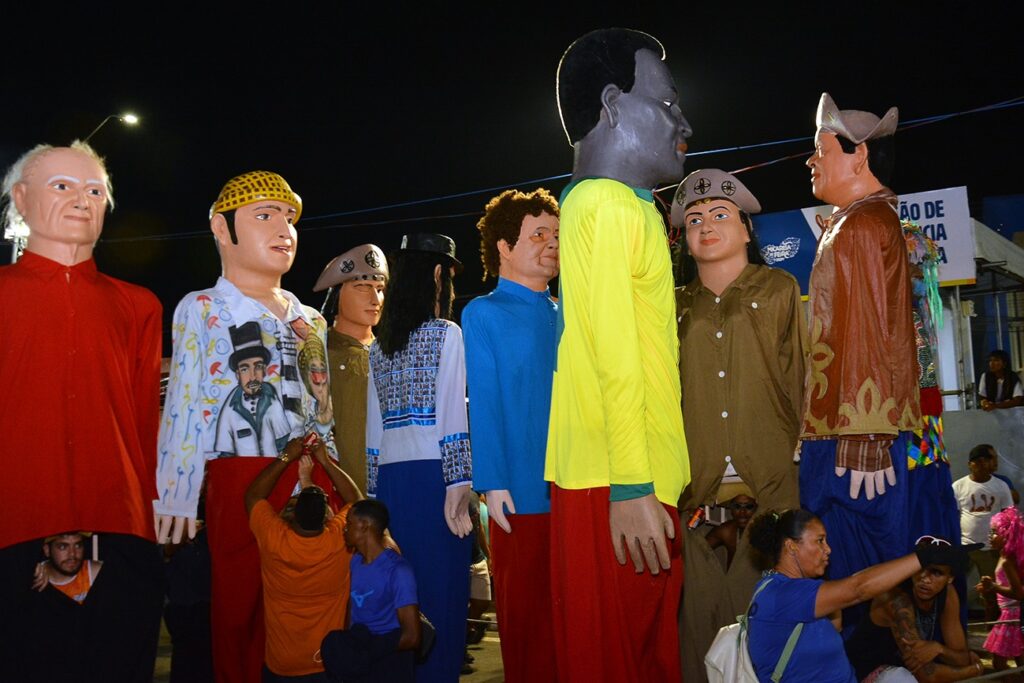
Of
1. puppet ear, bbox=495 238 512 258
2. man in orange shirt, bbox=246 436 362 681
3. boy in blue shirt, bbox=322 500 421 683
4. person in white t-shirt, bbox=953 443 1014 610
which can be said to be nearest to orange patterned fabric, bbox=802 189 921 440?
puppet ear, bbox=495 238 512 258

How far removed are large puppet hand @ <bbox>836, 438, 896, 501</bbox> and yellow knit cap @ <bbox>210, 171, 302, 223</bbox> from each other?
7.81 feet

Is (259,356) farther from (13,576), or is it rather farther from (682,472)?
(682,472)

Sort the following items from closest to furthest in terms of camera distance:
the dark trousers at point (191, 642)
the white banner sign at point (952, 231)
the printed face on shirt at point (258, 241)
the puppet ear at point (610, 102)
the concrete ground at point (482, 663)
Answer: the puppet ear at point (610, 102) → the printed face on shirt at point (258, 241) → the dark trousers at point (191, 642) → the concrete ground at point (482, 663) → the white banner sign at point (952, 231)

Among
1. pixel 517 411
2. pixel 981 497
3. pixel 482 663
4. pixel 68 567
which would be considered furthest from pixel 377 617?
pixel 981 497

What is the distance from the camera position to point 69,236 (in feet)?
11.4

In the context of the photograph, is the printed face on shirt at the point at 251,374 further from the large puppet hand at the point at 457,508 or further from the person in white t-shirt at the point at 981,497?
the person in white t-shirt at the point at 981,497

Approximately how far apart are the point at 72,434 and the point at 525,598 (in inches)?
66.4

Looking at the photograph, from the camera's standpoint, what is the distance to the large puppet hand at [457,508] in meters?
4.17

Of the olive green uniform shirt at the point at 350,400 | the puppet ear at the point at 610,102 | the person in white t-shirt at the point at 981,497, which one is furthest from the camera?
the person in white t-shirt at the point at 981,497

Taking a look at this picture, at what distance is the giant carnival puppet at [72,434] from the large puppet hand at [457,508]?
1.17 m

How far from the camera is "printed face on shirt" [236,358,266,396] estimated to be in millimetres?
3875

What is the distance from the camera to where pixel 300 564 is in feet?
13.6

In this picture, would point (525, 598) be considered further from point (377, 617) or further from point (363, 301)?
point (363, 301)

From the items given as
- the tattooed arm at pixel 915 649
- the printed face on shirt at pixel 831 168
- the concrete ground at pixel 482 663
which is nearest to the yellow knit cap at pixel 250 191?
the printed face on shirt at pixel 831 168
